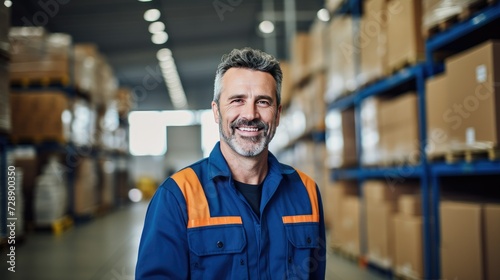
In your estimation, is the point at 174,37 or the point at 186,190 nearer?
the point at 186,190

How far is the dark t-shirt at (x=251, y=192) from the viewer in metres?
2.15

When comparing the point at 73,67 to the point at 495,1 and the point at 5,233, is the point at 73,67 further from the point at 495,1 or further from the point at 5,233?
the point at 495,1

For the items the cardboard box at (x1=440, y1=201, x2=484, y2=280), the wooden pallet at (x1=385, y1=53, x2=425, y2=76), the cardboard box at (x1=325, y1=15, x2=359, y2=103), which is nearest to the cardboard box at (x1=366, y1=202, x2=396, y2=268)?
the cardboard box at (x1=440, y1=201, x2=484, y2=280)

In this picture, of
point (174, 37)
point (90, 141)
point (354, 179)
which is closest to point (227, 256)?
point (354, 179)

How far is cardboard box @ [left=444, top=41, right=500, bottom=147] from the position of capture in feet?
10.6

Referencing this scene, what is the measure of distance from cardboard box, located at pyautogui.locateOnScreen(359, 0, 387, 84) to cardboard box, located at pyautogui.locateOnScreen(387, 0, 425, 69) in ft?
0.47

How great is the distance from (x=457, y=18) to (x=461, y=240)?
1.70 m

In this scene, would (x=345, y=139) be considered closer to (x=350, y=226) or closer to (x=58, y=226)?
(x=350, y=226)

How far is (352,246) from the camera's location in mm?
6008

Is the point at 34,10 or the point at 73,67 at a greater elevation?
the point at 34,10

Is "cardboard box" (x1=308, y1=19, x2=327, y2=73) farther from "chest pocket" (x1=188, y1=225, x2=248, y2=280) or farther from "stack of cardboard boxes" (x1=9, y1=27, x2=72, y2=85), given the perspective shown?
"chest pocket" (x1=188, y1=225, x2=248, y2=280)

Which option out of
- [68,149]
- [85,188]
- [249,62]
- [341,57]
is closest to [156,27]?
[85,188]

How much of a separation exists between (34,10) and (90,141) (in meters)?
4.36

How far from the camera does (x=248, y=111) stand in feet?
6.86
